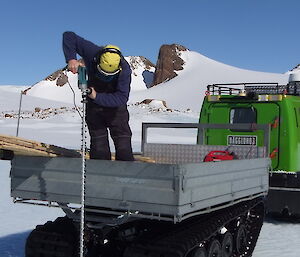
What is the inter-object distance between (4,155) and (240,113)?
5.50m

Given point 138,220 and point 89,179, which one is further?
point 138,220

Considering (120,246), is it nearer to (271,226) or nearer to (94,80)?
(94,80)

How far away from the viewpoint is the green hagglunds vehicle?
8.58 meters

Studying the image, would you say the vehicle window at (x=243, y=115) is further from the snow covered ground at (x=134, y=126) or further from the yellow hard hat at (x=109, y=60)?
the yellow hard hat at (x=109, y=60)


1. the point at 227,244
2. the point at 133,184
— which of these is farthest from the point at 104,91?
the point at 227,244

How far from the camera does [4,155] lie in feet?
16.1

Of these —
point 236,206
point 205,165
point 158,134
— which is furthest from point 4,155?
point 158,134

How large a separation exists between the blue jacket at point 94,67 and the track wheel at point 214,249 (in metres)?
1.84

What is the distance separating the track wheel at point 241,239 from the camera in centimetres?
636

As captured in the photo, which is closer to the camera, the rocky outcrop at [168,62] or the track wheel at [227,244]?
the track wheel at [227,244]

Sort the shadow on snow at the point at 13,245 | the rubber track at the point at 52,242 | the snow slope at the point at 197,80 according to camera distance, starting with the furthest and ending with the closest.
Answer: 1. the snow slope at the point at 197,80
2. the shadow on snow at the point at 13,245
3. the rubber track at the point at 52,242

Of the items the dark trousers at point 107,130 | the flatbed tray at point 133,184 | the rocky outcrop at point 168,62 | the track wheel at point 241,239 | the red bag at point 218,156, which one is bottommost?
the track wheel at point 241,239

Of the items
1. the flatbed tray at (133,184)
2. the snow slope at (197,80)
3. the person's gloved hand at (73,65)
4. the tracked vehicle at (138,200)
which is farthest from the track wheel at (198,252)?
the snow slope at (197,80)

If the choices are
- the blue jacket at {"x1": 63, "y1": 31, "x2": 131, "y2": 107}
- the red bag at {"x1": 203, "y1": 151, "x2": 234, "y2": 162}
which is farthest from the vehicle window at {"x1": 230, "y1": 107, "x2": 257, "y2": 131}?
the blue jacket at {"x1": 63, "y1": 31, "x2": 131, "y2": 107}
